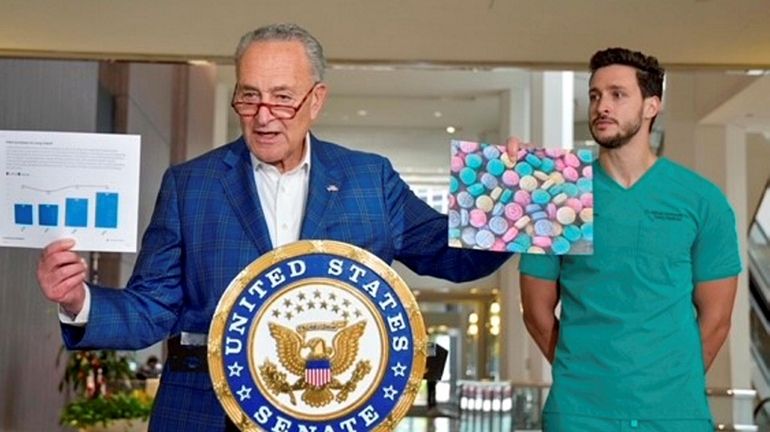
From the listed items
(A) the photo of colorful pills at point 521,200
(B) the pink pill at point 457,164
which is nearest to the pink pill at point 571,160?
(A) the photo of colorful pills at point 521,200

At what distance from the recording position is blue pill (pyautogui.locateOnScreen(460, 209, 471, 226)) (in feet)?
6.97

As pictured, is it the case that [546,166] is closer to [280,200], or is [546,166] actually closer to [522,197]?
[522,197]

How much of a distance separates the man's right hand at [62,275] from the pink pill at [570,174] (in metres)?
0.88

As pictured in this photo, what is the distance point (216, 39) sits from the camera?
6285 millimetres

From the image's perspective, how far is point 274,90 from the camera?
6.46ft

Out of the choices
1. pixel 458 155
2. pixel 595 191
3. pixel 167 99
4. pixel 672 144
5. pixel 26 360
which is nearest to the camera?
pixel 458 155

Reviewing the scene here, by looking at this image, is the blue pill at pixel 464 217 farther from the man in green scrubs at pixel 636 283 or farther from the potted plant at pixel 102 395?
the potted plant at pixel 102 395

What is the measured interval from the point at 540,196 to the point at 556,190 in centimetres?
4

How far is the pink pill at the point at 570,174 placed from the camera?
226 cm

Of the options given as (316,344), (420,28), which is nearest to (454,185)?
(316,344)

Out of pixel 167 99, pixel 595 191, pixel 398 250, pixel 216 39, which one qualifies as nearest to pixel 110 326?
pixel 398 250

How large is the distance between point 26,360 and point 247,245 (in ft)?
19.2

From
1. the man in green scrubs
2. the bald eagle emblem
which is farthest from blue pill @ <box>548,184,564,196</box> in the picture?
the bald eagle emblem

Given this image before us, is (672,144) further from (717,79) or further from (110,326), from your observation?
(110,326)
